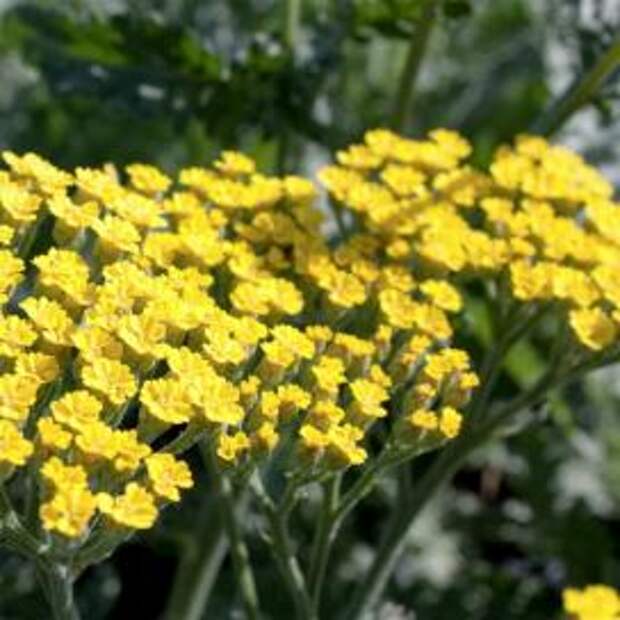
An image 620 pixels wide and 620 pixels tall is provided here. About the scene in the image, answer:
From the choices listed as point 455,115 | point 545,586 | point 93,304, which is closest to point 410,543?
point 545,586

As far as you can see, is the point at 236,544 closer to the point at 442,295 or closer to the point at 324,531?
the point at 324,531

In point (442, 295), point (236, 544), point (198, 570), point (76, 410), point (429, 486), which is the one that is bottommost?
point (198, 570)

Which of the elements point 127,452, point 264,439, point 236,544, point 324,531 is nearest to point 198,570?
point 236,544

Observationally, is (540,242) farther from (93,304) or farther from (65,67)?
(65,67)

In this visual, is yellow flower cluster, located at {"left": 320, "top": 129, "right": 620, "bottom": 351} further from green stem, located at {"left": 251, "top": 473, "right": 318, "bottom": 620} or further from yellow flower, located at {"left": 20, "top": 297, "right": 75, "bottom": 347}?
yellow flower, located at {"left": 20, "top": 297, "right": 75, "bottom": 347}

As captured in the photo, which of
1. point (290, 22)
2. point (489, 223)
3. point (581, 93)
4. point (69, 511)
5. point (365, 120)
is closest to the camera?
point (69, 511)

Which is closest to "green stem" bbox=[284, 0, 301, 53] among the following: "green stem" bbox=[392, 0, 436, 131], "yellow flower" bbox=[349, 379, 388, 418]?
"green stem" bbox=[392, 0, 436, 131]

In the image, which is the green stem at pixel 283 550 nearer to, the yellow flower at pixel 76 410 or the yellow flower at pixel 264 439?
the yellow flower at pixel 264 439
